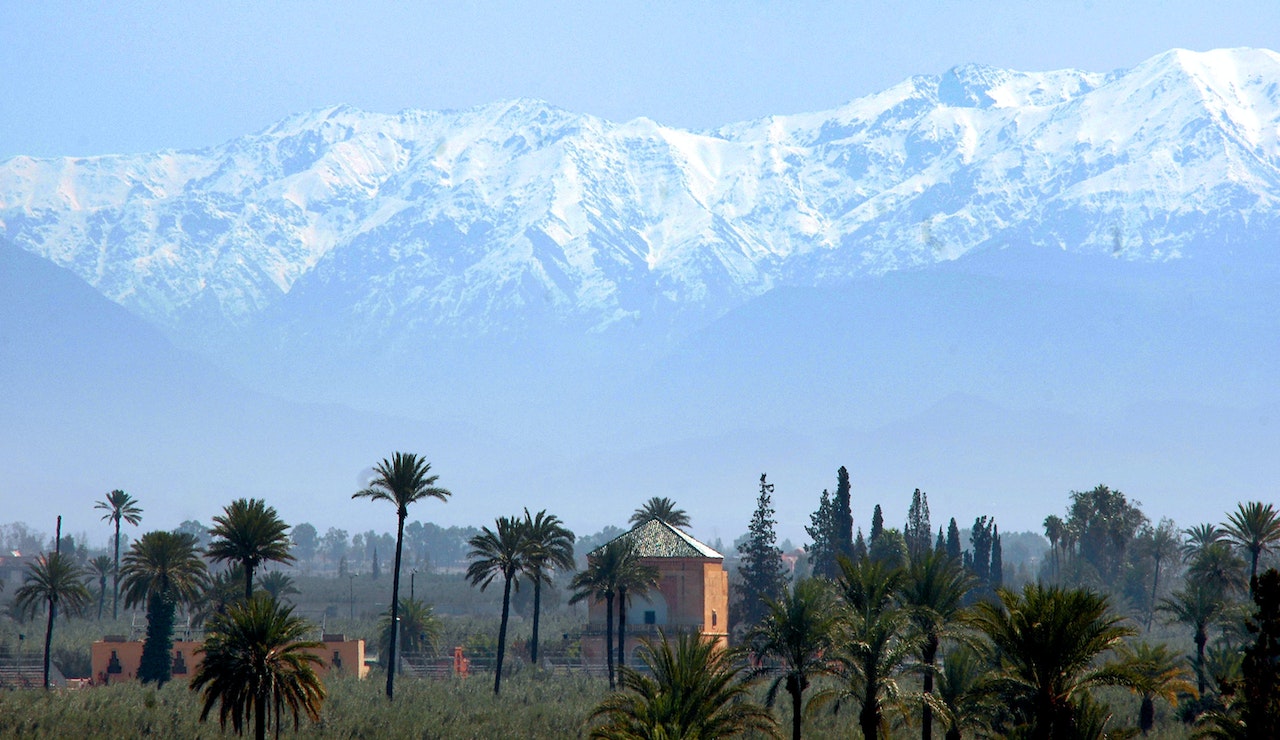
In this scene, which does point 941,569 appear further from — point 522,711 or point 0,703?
point 0,703

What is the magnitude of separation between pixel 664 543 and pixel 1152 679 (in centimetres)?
6615

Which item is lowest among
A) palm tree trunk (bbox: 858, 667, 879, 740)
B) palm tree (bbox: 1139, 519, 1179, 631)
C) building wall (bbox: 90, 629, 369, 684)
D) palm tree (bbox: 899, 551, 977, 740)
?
palm tree trunk (bbox: 858, 667, 879, 740)

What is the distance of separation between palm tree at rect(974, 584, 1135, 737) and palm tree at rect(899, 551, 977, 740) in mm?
12701

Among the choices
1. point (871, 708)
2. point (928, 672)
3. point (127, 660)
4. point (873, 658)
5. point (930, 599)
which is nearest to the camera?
point (873, 658)

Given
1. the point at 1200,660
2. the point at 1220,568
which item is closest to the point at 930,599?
the point at 1200,660

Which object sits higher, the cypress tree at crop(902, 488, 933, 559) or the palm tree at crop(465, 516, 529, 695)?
the cypress tree at crop(902, 488, 933, 559)

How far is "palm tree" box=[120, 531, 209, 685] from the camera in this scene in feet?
293

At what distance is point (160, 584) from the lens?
89.6 meters

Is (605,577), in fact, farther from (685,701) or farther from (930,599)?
(685,701)

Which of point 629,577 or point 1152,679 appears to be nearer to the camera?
point 1152,679

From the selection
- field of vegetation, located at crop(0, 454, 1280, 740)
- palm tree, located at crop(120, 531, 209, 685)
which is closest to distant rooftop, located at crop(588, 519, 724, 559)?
field of vegetation, located at crop(0, 454, 1280, 740)

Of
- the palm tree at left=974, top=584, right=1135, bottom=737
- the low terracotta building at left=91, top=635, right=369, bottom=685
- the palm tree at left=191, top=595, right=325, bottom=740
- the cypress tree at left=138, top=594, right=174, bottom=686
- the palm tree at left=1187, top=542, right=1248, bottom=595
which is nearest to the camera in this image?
the palm tree at left=974, top=584, right=1135, bottom=737

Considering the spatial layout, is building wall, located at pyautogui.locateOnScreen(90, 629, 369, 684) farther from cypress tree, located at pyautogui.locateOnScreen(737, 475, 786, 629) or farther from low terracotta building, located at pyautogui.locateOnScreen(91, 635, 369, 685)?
cypress tree, located at pyautogui.locateOnScreen(737, 475, 786, 629)

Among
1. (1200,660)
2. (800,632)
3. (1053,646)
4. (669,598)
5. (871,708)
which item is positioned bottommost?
(871,708)
